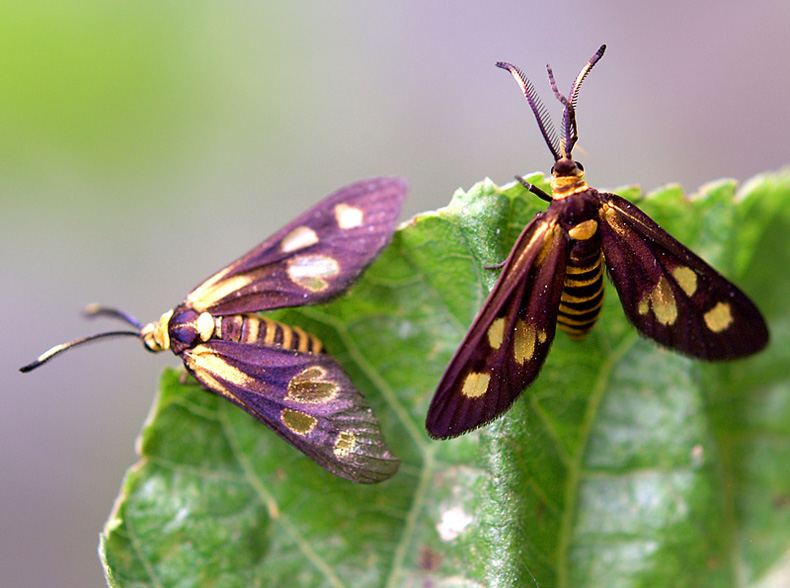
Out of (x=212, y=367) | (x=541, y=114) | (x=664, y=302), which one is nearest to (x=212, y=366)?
(x=212, y=367)

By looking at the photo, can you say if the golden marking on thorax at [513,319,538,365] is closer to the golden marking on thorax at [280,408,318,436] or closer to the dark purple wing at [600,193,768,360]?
the dark purple wing at [600,193,768,360]

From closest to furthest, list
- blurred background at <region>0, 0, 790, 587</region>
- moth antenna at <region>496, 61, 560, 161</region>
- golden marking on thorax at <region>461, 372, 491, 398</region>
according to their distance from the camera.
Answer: golden marking on thorax at <region>461, 372, 491, 398</region>
moth antenna at <region>496, 61, 560, 161</region>
blurred background at <region>0, 0, 790, 587</region>

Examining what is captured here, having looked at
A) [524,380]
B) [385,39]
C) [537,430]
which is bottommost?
[537,430]

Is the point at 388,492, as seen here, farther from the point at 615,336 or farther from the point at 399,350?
the point at 615,336

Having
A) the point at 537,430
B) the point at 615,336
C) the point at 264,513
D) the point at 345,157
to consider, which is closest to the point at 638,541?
the point at 537,430

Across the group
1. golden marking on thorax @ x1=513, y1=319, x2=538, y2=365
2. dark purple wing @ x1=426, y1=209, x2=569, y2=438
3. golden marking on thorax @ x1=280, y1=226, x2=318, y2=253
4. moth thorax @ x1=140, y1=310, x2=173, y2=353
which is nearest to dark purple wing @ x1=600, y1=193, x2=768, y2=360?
dark purple wing @ x1=426, y1=209, x2=569, y2=438

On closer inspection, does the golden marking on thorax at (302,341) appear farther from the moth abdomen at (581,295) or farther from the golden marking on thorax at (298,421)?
the moth abdomen at (581,295)

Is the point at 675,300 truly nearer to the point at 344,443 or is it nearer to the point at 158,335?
the point at 344,443
